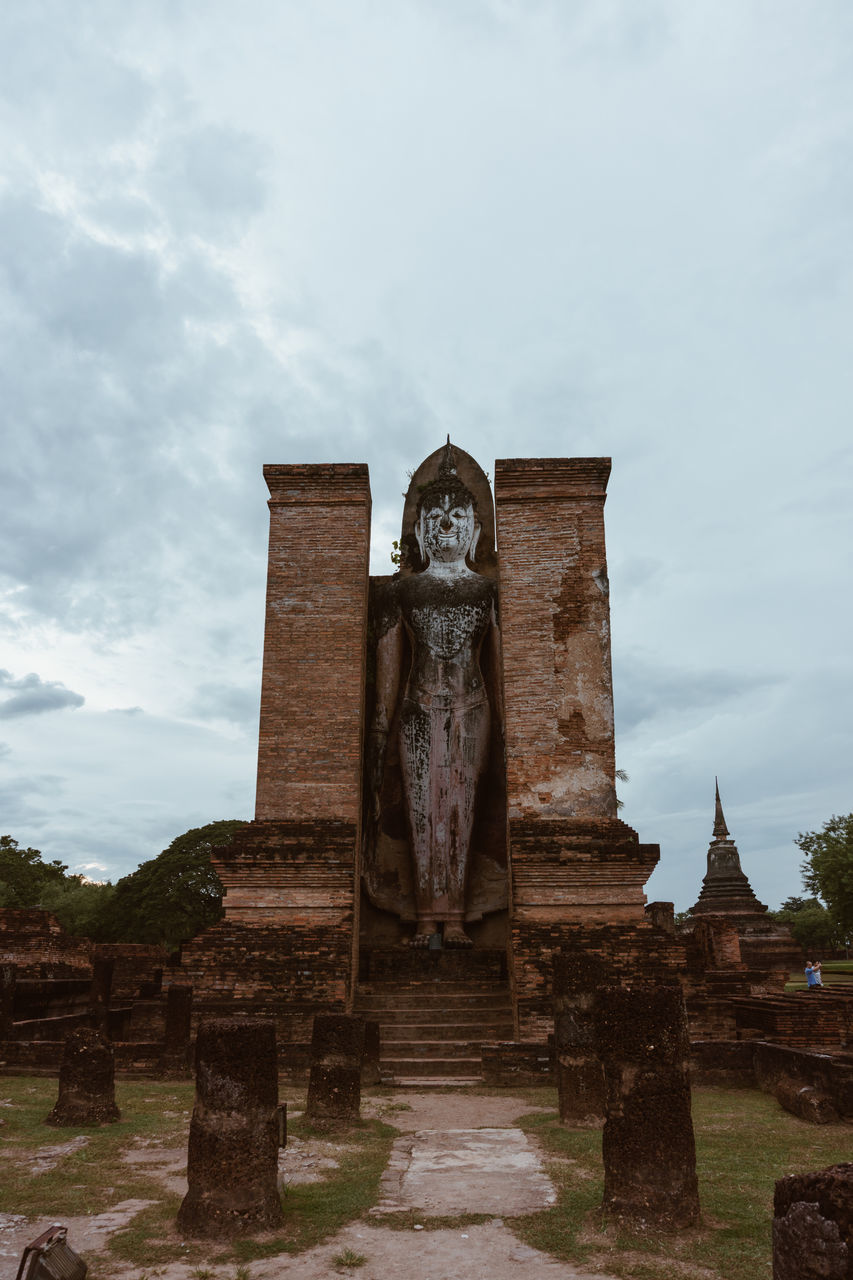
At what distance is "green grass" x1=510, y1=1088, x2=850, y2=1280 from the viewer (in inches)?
153

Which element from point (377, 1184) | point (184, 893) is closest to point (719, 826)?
point (184, 893)

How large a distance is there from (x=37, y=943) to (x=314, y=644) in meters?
8.03

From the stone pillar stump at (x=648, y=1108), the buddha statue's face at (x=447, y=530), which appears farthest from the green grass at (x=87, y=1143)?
the buddha statue's face at (x=447, y=530)

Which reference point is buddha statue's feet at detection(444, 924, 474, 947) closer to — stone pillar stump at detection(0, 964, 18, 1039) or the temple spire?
stone pillar stump at detection(0, 964, 18, 1039)

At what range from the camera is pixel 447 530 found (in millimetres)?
13977

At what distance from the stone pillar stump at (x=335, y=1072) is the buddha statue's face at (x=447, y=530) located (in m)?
8.17

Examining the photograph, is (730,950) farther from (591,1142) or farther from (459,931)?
(591,1142)

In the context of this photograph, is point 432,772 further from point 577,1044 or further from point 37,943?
point 37,943

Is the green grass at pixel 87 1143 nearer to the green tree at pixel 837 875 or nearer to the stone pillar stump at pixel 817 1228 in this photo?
the stone pillar stump at pixel 817 1228

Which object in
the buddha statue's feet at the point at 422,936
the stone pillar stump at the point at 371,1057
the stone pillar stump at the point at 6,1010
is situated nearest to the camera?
the stone pillar stump at the point at 371,1057

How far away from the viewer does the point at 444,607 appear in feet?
43.4

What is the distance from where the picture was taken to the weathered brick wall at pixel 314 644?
11.3 m

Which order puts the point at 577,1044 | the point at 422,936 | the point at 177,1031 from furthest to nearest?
the point at 422,936
the point at 177,1031
the point at 577,1044

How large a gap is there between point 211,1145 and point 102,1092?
2.81 metres
